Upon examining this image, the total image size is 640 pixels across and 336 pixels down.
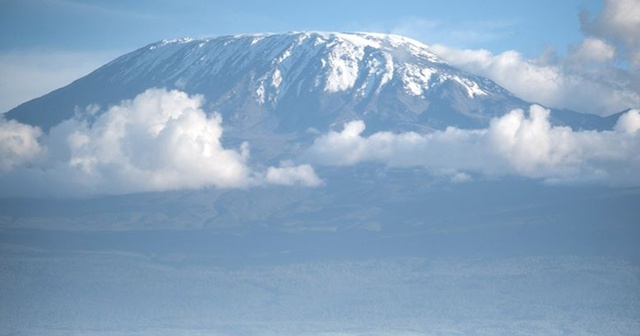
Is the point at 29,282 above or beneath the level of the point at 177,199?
beneath

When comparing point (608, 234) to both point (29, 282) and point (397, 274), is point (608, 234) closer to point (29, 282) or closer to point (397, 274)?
point (397, 274)

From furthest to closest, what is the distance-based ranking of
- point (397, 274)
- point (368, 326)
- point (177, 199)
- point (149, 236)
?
point (177, 199), point (149, 236), point (397, 274), point (368, 326)

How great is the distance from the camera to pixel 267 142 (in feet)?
646

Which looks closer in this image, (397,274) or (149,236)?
(397,274)

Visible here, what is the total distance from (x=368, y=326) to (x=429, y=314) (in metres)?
8.65

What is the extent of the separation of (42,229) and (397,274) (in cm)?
5743

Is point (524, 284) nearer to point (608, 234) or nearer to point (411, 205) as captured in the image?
point (608, 234)

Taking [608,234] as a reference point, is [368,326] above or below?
below

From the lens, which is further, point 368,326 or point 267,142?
point 267,142

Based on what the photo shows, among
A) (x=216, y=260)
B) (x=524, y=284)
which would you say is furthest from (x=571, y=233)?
(x=216, y=260)

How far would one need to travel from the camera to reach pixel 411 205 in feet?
563

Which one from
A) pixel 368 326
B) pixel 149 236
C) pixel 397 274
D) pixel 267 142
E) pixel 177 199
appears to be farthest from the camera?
pixel 267 142

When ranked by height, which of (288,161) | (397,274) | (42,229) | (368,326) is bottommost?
(368,326)

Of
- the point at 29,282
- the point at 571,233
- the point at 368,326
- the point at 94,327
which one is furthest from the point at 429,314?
the point at 29,282
